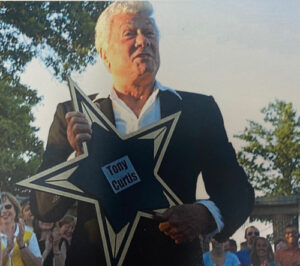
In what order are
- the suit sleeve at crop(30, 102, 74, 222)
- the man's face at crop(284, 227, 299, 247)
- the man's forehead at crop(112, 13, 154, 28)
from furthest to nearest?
the man's forehead at crop(112, 13, 154, 28) → the suit sleeve at crop(30, 102, 74, 222) → the man's face at crop(284, 227, 299, 247)

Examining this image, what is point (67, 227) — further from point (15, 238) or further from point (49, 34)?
point (49, 34)

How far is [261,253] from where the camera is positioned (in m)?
3.63

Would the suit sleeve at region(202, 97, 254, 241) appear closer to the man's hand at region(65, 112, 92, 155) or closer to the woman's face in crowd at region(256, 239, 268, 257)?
the woman's face in crowd at region(256, 239, 268, 257)

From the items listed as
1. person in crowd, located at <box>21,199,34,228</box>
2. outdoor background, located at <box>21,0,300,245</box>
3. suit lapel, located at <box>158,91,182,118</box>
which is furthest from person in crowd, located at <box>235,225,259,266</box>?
person in crowd, located at <box>21,199,34,228</box>

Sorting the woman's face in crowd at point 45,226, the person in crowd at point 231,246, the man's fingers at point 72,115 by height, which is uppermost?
the man's fingers at point 72,115

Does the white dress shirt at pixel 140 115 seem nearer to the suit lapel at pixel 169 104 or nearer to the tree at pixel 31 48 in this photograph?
the suit lapel at pixel 169 104

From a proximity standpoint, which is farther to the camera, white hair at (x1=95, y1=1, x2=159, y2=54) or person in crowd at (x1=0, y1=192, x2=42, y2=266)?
white hair at (x1=95, y1=1, x2=159, y2=54)

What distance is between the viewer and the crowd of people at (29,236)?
3723 mm

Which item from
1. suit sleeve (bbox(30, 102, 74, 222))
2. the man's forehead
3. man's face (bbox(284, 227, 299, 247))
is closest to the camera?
man's face (bbox(284, 227, 299, 247))

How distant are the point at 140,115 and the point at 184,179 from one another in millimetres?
467

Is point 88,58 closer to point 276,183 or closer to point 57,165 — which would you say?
point 57,165

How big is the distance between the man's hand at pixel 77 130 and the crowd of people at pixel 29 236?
→ 42cm

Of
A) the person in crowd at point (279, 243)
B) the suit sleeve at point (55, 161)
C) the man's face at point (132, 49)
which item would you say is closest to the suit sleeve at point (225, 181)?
the person in crowd at point (279, 243)

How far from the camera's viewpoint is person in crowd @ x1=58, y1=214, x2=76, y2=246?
3.73 m
